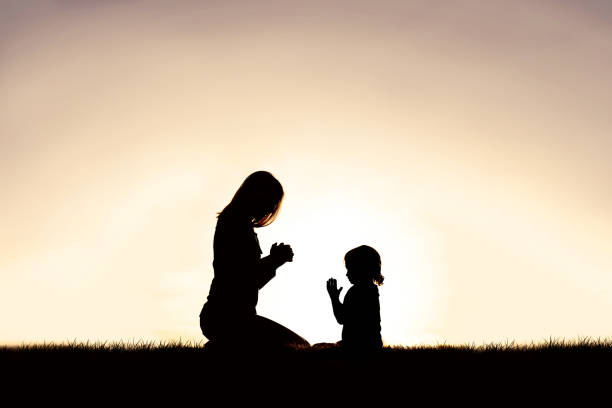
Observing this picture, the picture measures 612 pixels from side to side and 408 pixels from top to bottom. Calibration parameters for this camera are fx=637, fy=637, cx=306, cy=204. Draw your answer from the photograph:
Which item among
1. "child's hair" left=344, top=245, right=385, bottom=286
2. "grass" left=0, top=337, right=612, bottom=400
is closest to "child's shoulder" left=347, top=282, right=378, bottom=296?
"child's hair" left=344, top=245, right=385, bottom=286

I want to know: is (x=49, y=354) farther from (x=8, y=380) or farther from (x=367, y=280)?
(x=367, y=280)

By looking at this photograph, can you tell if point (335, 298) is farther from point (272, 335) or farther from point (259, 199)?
point (259, 199)

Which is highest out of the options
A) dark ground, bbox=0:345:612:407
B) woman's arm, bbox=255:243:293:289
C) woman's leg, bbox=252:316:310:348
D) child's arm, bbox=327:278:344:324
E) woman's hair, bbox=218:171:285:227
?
woman's hair, bbox=218:171:285:227

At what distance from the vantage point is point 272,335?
25.7ft

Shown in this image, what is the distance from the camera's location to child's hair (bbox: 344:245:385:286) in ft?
25.7

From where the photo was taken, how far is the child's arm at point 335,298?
783 centimetres

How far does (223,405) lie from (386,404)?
1.38m

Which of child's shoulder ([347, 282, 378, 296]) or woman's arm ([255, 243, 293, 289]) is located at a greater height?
woman's arm ([255, 243, 293, 289])

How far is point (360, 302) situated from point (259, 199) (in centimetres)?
178

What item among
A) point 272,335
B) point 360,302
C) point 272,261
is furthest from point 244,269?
point 360,302

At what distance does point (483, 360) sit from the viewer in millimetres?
7430

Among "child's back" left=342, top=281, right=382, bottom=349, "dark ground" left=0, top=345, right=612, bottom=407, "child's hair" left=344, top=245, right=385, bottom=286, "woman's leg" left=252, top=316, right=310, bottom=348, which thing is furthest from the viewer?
"child's hair" left=344, top=245, right=385, bottom=286

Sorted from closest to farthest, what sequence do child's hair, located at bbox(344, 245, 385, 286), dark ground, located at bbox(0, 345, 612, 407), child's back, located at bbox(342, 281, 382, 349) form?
dark ground, located at bbox(0, 345, 612, 407), child's back, located at bbox(342, 281, 382, 349), child's hair, located at bbox(344, 245, 385, 286)

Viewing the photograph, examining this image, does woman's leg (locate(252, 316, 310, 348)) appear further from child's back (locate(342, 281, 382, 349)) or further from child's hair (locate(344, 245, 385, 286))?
child's hair (locate(344, 245, 385, 286))
